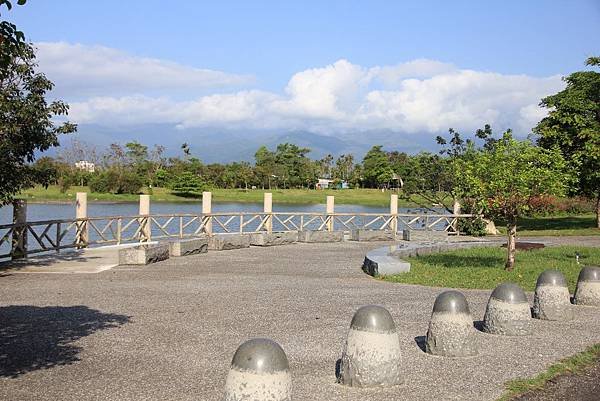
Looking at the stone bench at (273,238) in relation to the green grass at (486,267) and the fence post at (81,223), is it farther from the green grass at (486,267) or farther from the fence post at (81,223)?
the green grass at (486,267)

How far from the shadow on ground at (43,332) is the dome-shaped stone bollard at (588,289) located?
23.7 feet

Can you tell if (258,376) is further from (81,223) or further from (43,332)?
(81,223)

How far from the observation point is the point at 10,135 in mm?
13930

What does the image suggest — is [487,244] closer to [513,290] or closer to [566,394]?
[513,290]

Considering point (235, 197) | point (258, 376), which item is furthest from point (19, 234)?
point (235, 197)

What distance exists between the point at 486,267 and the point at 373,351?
10345 millimetres

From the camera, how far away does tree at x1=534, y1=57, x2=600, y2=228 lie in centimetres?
2986

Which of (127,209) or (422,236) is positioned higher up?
(127,209)

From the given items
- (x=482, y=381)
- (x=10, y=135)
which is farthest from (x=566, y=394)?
(x=10, y=135)

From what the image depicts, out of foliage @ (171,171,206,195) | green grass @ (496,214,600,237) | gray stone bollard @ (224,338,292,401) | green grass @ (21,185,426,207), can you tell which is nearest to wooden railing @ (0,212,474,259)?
green grass @ (496,214,600,237)

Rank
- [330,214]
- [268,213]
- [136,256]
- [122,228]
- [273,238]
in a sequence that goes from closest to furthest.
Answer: [136,256] → [122,228] → [273,238] → [268,213] → [330,214]

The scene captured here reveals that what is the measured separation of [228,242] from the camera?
21078mm

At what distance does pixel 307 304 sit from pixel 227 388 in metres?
6.20

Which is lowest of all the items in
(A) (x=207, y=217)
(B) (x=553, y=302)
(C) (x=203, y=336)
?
(C) (x=203, y=336)
